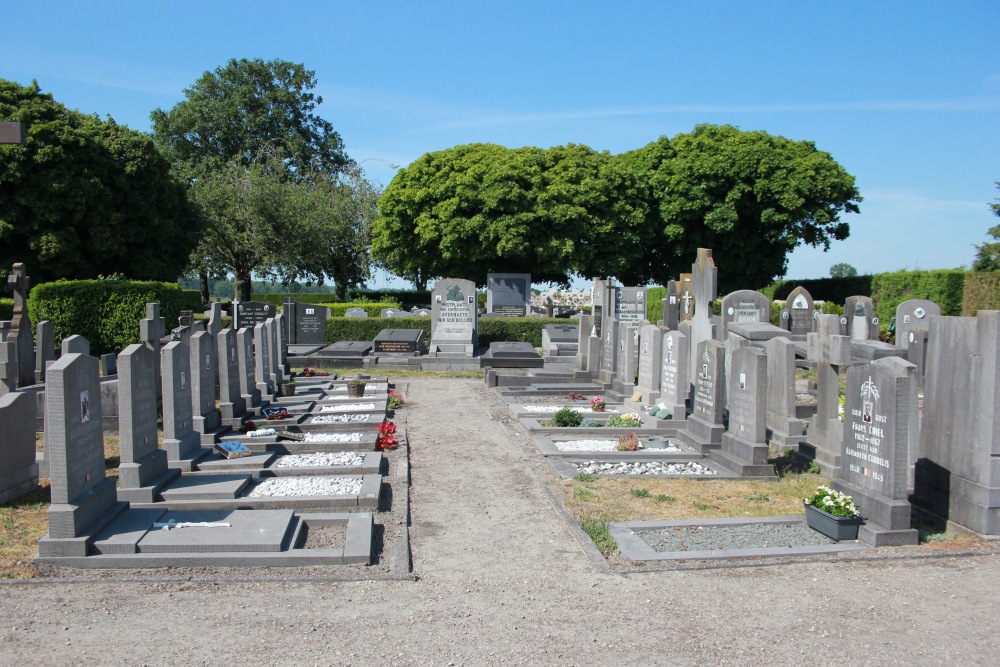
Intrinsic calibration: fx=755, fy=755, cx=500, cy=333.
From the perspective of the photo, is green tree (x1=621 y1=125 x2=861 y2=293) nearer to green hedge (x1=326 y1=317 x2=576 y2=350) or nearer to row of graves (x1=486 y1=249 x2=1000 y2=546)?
green hedge (x1=326 y1=317 x2=576 y2=350)

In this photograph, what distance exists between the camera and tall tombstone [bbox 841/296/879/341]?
20014mm

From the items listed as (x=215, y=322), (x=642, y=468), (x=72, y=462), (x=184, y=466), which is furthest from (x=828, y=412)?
(x=215, y=322)

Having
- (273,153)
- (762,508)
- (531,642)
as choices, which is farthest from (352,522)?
(273,153)

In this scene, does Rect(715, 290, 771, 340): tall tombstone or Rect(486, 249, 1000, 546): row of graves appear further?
Rect(715, 290, 771, 340): tall tombstone

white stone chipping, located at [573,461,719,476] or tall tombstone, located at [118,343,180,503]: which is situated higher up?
tall tombstone, located at [118,343,180,503]

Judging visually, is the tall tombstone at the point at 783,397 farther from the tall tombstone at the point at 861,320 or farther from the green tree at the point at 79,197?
the green tree at the point at 79,197

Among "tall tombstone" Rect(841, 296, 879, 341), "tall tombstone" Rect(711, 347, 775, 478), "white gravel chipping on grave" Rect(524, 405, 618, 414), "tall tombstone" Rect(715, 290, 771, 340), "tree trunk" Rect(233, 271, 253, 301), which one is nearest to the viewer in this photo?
"tall tombstone" Rect(711, 347, 775, 478)

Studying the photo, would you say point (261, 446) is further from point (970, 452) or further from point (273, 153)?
point (273, 153)

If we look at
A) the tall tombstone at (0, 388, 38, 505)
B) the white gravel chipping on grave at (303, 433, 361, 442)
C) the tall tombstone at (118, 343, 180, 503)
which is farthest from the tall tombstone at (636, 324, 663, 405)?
the tall tombstone at (0, 388, 38, 505)

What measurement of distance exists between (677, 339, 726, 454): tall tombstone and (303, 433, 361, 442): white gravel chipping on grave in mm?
4857

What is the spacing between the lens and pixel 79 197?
1082 inches

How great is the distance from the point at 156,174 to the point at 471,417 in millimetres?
23301

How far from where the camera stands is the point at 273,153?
151 ft

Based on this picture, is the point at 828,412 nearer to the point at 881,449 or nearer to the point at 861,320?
the point at 881,449
